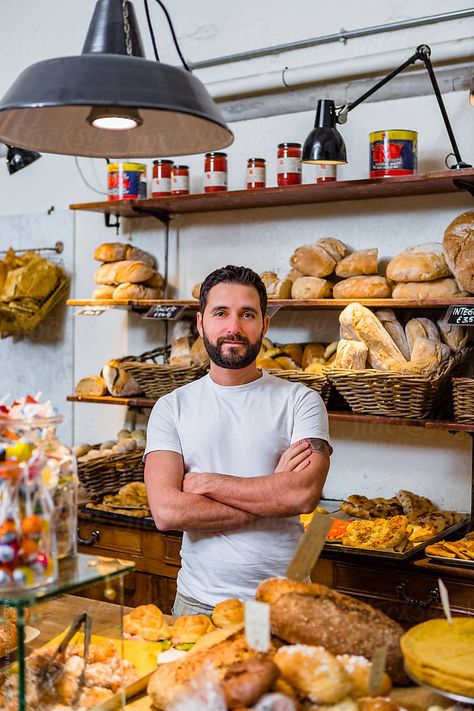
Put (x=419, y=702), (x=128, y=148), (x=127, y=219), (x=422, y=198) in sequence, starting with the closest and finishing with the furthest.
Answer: (x=419, y=702), (x=128, y=148), (x=422, y=198), (x=127, y=219)

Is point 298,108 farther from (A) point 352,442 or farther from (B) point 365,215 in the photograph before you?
(A) point 352,442

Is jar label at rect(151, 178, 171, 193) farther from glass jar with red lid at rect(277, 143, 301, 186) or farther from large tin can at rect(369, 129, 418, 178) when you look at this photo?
large tin can at rect(369, 129, 418, 178)

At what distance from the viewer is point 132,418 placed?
428 cm

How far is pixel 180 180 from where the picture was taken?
3.79 meters

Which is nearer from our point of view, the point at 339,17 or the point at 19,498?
the point at 19,498

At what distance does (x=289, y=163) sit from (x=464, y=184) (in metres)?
0.71

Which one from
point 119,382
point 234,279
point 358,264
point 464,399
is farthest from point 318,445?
point 119,382

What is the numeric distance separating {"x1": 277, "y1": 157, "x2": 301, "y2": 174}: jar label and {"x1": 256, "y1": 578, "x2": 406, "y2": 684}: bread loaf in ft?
7.33

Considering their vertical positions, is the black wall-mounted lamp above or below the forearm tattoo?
above

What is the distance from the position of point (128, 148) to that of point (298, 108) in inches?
74.9

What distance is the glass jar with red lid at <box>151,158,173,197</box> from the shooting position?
151 inches

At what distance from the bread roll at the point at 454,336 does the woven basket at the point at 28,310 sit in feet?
6.94

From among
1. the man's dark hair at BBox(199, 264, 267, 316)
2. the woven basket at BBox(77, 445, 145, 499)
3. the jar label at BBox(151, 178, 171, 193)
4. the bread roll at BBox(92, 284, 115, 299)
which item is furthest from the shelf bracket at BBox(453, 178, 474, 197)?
the woven basket at BBox(77, 445, 145, 499)

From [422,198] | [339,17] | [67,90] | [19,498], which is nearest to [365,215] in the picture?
[422,198]
